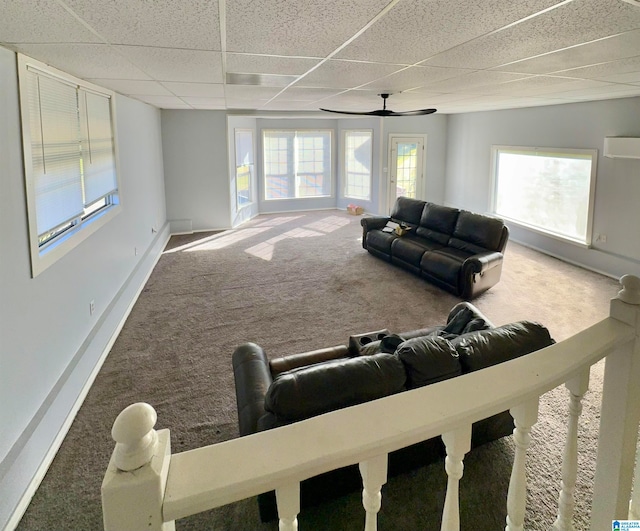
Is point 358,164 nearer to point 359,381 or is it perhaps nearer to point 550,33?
point 550,33

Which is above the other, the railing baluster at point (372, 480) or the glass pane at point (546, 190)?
the glass pane at point (546, 190)

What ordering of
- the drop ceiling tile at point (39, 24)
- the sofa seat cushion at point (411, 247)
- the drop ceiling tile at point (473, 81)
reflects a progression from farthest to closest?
the sofa seat cushion at point (411, 247) < the drop ceiling tile at point (473, 81) < the drop ceiling tile at point (39, 24)

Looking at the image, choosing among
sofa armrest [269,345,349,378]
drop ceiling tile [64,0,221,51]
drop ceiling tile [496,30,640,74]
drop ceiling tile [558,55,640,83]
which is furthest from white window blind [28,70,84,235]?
drop ceiling tile [558,55,640,83]

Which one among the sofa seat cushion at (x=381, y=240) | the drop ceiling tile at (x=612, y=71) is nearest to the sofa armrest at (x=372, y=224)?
the sofa seat cushion at (x=381, y=240)

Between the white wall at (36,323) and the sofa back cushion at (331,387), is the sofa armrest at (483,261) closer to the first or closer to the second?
the sofa back cushion at (331,387)

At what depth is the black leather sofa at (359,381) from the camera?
6.38 feet

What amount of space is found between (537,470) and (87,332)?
339cm

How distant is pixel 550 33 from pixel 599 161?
15.1ft

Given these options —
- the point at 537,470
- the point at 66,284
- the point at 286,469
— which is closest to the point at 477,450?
the point at 537,470

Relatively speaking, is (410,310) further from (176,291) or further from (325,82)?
(176,291)

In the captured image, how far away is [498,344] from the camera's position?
7.85 ft

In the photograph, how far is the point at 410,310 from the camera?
4934 millimetres

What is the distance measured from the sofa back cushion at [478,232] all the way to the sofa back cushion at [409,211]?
2.87ft

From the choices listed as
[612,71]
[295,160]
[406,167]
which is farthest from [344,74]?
[295,160]
